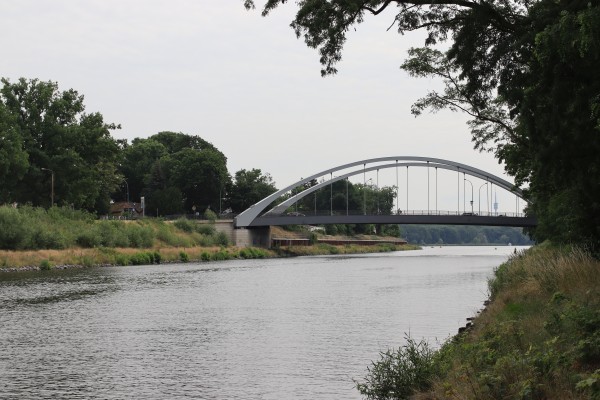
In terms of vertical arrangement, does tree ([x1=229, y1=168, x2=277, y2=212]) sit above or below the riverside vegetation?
above

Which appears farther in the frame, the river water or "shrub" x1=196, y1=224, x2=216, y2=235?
"shrub" x1=196, y1=224, x2=216, y2=235

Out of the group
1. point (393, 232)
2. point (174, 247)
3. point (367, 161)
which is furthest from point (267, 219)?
point (393, 232)

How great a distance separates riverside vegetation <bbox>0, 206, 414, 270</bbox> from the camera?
5972cm

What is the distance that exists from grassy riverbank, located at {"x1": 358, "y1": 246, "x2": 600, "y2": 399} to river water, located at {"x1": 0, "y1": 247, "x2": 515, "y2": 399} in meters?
1.74

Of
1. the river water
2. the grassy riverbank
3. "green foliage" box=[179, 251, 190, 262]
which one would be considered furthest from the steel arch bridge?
the grassy riverbank

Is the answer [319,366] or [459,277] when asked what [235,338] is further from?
[459,277]

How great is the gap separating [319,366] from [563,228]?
16365mm

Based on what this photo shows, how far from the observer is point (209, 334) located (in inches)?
920

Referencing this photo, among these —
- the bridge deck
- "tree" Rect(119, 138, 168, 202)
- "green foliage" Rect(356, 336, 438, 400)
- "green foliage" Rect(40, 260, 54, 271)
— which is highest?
"tree" Rect(119, 138, 168, 202)

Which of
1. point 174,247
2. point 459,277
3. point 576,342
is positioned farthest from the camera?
point 174,247

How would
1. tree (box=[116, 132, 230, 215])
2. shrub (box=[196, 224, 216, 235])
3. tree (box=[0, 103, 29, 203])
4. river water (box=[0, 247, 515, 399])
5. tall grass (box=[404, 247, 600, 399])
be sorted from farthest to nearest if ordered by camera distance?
tree (box=[116, 132, 230, 215]) < shrub (box=[196, 224, 216, 235]) < tree (box=[0, 103, 29, 203]) < river water (box=[0, 247, 515, 399]) < tall grass (box=[404, 247, 600, 399])

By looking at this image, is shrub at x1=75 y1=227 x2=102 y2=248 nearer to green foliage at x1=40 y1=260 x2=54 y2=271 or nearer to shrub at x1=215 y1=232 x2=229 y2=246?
green foliage at x1=40 y1=260 x2=54 y2=271

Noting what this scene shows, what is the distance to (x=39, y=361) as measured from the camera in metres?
18.3

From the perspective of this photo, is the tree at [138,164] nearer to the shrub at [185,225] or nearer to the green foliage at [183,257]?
the shrub at [185,225]
